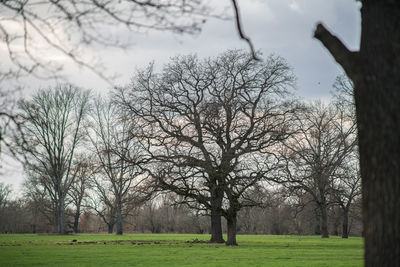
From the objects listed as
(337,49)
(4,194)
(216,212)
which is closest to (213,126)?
(216,212)

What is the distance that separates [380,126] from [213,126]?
26.7 m

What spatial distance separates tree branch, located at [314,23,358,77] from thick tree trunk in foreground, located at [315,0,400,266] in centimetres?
10

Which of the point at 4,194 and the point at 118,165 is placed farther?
the point at 4,194

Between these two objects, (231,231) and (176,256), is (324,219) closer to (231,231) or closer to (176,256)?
(231,231)

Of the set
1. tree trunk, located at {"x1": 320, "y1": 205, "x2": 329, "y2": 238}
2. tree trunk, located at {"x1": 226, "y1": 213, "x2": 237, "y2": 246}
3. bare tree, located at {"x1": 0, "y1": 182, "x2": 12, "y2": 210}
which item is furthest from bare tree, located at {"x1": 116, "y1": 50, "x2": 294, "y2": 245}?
bare tree, located at {"x1": 0, "y1": 182, "x2": 12, "y2": 210}

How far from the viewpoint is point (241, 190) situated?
96.3 feet

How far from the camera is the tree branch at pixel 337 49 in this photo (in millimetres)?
5185

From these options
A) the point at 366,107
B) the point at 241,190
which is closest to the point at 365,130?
the point at 366,107

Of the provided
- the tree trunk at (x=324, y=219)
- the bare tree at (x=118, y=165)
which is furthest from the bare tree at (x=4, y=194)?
the tree trunk at (x=324, y=219)

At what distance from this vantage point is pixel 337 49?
538 cm

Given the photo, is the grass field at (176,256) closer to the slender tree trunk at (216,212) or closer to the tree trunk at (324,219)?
the slender tree trunk at (216,212)

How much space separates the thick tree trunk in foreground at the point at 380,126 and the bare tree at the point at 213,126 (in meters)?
24.1

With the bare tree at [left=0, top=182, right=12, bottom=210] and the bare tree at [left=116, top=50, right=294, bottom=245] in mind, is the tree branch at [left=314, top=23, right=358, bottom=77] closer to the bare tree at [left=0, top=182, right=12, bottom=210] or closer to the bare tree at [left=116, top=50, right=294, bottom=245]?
the bare tree at [left=116, top=50, right=294, bottom=245]

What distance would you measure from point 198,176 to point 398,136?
2625 centimetres
